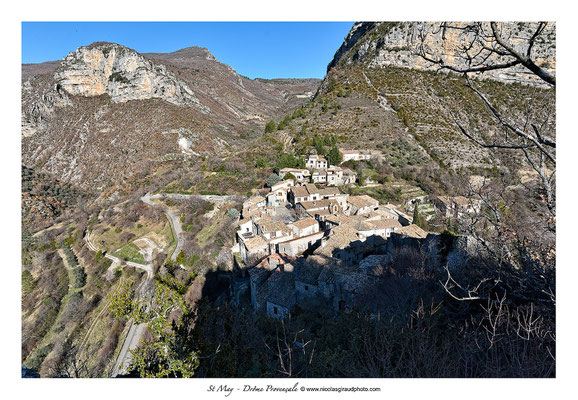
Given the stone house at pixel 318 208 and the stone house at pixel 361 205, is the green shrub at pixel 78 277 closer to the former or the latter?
the stone house at pixel 318 208

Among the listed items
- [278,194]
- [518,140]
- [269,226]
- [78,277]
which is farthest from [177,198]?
[518,140]

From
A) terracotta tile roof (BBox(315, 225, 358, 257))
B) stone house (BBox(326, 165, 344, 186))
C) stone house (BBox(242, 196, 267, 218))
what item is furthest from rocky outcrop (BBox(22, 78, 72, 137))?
terracotta tile roof (BBox(315, 225, 358, 257))

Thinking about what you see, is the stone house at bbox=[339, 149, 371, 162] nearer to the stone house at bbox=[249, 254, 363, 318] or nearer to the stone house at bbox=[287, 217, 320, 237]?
the stone house at bbox=[287, 217, 320, 237]

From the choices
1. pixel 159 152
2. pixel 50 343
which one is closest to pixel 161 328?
pixel 50 343

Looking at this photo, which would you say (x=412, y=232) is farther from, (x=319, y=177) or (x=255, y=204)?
(x=319, y=177)

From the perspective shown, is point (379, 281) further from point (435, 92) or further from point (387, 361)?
point (435, 92)

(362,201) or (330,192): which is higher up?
(330,192)
